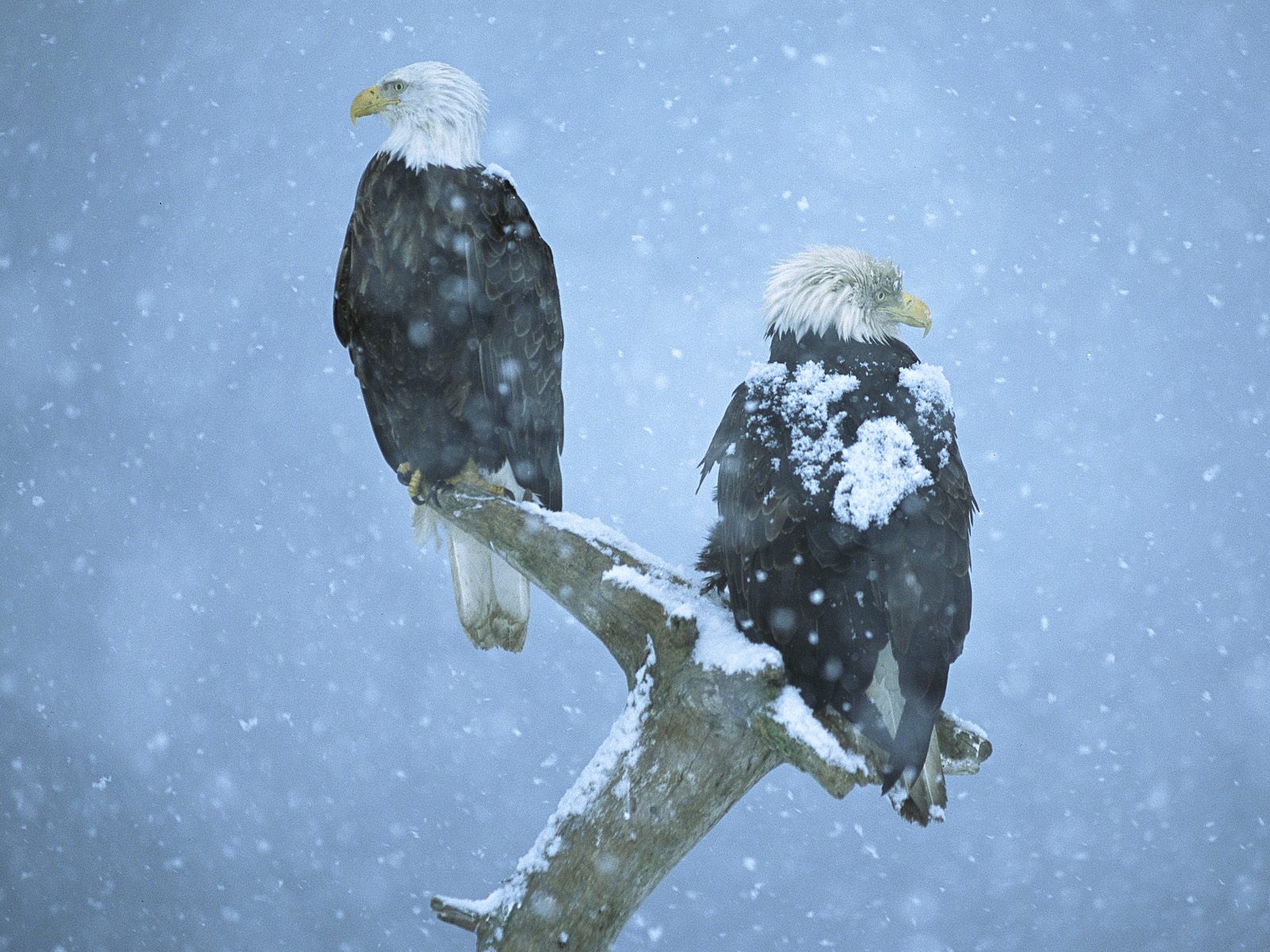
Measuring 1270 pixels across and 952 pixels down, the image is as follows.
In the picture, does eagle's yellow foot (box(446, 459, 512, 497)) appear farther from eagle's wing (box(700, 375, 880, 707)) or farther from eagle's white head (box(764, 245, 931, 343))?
eagle's white head (box(764, 245, 931, 343))

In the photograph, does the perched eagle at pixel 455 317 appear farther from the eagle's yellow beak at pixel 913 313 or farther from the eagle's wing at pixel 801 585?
the eagle's yellow beak at pixel 913 313

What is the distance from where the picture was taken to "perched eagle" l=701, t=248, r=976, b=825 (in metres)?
2.97

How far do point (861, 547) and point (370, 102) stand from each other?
2451 mm

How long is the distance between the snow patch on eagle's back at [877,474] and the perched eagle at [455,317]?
51.8 inches

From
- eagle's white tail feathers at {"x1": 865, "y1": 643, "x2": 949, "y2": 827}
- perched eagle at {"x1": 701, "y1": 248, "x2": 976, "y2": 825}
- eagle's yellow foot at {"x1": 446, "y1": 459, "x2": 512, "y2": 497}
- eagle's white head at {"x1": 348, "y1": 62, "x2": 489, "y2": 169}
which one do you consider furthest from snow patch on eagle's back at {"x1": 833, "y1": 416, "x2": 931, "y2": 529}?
eagle's white head at {"x1": 348, "y1": 62, "x2": 489, "y2": 169}

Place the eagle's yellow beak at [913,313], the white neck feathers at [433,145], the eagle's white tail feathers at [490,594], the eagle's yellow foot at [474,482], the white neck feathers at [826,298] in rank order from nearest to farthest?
the white neck feathers at [826,298], the eagle's yellow beak at [913,313], the eagle's yellow foot at [474,482], the white neck feathers at [433,145], the eagle's white tail feathers at [490,594]

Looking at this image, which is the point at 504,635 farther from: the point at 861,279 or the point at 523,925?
the point at 861,279

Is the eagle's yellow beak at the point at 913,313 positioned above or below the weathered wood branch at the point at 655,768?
above

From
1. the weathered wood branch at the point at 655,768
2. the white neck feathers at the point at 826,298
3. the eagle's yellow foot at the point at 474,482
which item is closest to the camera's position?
the weathered wood branch at the point at 655,768

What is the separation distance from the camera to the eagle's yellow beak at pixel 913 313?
11.7ft

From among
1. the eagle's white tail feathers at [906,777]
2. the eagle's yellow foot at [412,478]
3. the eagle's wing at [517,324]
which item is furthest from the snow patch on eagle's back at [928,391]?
the eagle's yellow foot at [412,478]

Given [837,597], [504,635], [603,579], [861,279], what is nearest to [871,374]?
[861,279]

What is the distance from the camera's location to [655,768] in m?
3.01

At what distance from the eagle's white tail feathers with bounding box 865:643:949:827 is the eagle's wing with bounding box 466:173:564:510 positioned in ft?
5.02
